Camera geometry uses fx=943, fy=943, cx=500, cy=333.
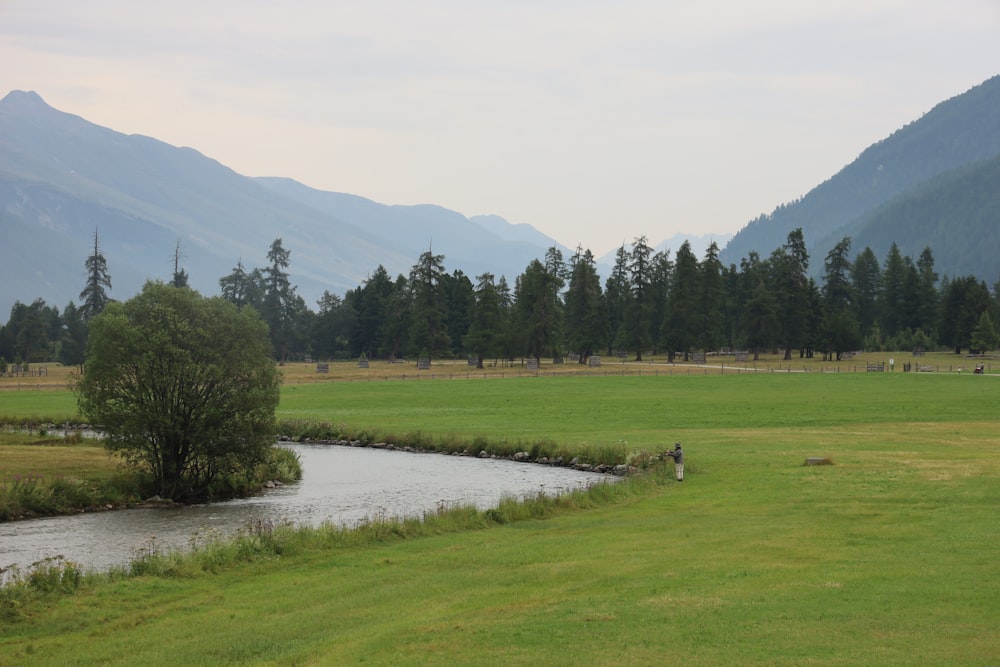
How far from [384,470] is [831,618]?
33073 mm

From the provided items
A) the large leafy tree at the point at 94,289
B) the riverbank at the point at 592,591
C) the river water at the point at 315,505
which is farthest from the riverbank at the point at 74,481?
the large leafy tree at the point at 94,289

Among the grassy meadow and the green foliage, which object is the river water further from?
the grassy meadow

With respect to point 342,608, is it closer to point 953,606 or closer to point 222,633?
point 222,633

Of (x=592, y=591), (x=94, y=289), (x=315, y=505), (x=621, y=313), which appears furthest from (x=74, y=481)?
(x=94, y=289)

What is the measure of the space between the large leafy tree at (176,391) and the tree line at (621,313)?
306 feet

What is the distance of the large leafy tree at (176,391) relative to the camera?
135 ft

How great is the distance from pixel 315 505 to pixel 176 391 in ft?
31.7

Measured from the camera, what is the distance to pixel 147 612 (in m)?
19.2

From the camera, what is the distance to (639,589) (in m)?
18.4

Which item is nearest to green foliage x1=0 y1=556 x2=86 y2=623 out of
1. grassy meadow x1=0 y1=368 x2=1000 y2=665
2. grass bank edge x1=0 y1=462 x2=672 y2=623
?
grass bank edge x1=0 y1=462 x2=672 y2=623

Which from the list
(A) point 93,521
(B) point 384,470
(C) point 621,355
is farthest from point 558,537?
(C) point 621,355

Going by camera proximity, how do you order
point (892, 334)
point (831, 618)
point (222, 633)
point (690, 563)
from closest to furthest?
point (831, 618) < point (222, 633) < point (690, 563) < point (892, 334)

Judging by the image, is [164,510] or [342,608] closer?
[342,608]

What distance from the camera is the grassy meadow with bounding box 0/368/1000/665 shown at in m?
15.0
